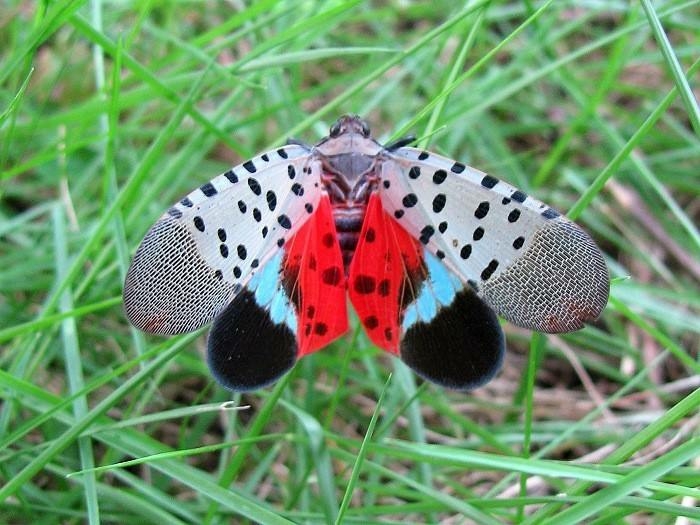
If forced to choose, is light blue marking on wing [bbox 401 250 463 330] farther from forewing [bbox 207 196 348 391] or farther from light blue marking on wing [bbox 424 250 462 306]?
forewing [bbox 207 196 348 391]

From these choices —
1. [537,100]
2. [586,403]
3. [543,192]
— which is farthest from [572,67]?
[586,403]

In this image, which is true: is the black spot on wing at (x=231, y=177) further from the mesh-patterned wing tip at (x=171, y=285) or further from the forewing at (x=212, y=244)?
the mesh-patterned wing tip at (x=171, y=285)

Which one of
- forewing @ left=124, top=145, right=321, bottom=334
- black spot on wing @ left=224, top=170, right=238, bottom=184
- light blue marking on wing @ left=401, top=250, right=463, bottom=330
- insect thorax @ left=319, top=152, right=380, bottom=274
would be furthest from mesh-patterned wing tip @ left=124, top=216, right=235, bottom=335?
light blue marking on wing @ left=401, top=250, right=463, bottom=330

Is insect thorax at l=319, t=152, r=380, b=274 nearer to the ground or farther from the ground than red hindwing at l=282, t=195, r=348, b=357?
farther from the ground

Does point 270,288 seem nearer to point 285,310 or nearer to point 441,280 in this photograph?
point 285,310

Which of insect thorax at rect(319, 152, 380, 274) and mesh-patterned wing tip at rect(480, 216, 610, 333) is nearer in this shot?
mesh-patterned wing tip at rect(480, 216, 610, 333)

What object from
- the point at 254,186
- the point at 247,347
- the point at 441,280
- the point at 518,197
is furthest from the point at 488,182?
the point at 247,347

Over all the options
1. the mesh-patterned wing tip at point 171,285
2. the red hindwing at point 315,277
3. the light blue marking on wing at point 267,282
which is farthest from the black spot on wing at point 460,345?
the mesh-patterned wing tip at point 171,285
